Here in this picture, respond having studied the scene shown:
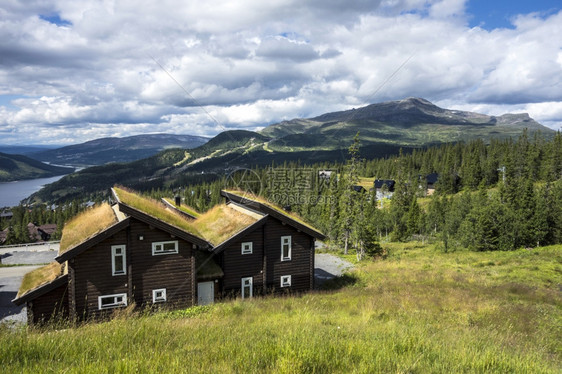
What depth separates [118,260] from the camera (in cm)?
1931

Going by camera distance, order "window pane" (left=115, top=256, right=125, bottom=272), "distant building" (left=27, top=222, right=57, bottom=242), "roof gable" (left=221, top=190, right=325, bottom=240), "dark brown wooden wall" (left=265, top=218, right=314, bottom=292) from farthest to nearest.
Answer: "distant building" (left=27, top=222, right=57, bottom=242) → "dark brown wooden wall" (left=265, top=218, right=314, bottom=292) → "roof gable" (left=221, top=190, right=325, bottom=240) → "window pane" (left=115, top=256, right=125, bottom=272)

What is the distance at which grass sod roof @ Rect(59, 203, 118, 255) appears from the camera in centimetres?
1833

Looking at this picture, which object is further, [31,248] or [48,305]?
[31,248]

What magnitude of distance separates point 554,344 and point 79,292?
2357 centimetres

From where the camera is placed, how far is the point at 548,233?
56.4 metres

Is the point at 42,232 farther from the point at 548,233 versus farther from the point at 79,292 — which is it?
the point at 548,233

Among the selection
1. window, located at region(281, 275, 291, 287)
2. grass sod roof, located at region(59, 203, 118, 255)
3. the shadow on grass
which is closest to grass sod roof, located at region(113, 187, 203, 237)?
grass sod roof, located at region(59, 203, 118, 255)

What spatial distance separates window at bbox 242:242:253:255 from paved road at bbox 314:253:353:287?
302 inches

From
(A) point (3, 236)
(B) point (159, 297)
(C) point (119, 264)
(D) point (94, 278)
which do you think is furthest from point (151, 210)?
(A) point (3, 236)

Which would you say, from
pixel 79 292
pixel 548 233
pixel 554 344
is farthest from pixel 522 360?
pixel 548 233

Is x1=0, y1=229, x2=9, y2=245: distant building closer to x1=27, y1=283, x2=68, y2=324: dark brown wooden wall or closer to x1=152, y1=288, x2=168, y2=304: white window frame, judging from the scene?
x1=27, y1=283, x2=68, y2=324: dark brown wooden wall

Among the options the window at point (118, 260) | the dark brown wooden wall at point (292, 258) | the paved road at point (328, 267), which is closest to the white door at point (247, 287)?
the dark brown wooden wall at point (292, 258)

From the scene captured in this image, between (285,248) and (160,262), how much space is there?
9.25 meters

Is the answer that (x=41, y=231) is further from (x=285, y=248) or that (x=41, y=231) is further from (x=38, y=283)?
(x=285, y=248)
